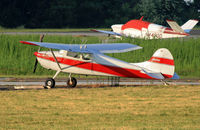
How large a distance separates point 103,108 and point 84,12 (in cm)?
5555

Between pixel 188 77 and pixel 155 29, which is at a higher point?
pixel 155 29

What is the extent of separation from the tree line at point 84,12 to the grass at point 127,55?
33067mm

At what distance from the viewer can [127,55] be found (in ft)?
90.5

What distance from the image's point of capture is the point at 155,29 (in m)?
32.8

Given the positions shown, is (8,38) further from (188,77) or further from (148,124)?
(148,124)

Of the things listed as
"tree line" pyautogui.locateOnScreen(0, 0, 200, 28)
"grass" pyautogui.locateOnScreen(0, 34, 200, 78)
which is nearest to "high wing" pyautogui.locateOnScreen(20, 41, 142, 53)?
"grass" pyautogui.locateOnScreen(0, 34, 200, 78)

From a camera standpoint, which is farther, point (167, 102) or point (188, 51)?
point (188, 51)

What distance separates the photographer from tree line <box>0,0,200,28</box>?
6269 centimetres

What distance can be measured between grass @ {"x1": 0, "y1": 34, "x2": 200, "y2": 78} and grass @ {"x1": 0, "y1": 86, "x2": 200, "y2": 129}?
7.40m

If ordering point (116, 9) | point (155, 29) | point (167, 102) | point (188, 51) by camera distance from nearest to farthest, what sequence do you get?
1. point (167, 102)
2. point (188, 51)
3. point (155, 29)
4. point (116, 9)

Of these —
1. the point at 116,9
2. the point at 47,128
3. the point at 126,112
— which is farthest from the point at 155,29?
the point at 116,9

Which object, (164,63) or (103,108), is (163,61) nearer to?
(164,63)

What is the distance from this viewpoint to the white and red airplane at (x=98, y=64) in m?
18.7

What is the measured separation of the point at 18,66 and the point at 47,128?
15440mm
